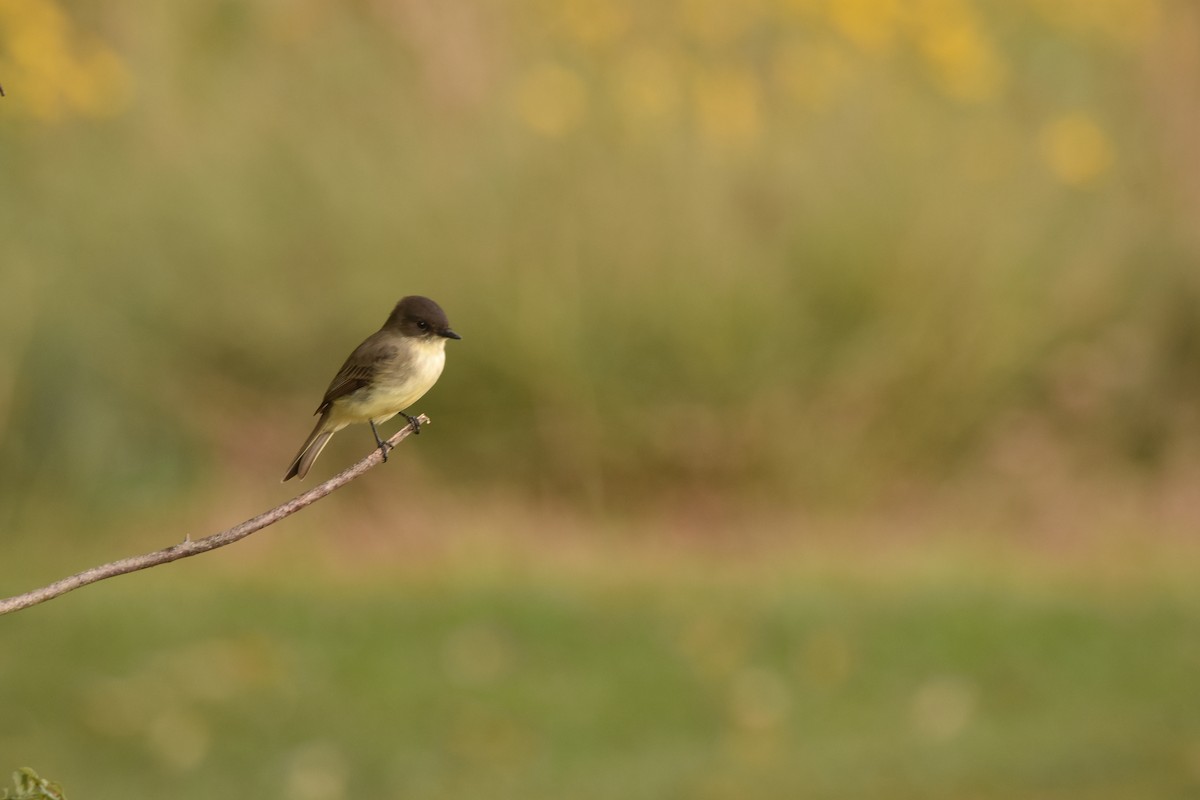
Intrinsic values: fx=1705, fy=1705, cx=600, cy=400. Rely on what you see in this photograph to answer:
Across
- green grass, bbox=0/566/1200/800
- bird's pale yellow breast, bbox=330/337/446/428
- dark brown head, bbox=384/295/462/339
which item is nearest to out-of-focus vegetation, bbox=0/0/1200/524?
green grass, bbox=0/566/1200/800

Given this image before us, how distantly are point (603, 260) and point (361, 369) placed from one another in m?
6.26

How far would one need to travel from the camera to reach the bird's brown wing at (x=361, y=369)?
230 cm

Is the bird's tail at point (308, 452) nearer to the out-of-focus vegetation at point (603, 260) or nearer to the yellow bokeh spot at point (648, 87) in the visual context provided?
the out-of-focus vegetation at point (603, 260)

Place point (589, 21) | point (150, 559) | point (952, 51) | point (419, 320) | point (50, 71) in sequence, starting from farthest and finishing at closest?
1. point (952, 51)
2. point (589, 21)
3. point (50, 71)
4. point (419, 320)
5. point (150, 559)

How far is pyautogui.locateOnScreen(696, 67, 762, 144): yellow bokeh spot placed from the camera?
362 inches

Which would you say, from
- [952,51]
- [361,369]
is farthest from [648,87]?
[361,369]

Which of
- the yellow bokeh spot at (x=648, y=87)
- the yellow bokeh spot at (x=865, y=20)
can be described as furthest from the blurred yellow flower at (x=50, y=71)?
the yellow bokeh spot at (x=865, y=20)

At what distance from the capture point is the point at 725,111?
9.23 meters

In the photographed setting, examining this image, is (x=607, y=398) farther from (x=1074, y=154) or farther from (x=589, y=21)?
(x=1074, y=154)

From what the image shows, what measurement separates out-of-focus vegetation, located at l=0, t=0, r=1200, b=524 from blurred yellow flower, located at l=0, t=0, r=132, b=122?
0.03m

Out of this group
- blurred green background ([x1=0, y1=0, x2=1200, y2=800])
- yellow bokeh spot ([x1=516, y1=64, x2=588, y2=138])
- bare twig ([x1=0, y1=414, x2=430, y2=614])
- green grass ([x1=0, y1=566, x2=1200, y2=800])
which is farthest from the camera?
yellow bokeh spot ([x1=516, y1=64, x2=588, y2=138])

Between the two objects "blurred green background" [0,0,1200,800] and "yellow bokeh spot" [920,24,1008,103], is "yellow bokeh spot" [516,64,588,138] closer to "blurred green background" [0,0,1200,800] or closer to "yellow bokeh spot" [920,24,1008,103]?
"blurred green background" [0,0,1200,800]

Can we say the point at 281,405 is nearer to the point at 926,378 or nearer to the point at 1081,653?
the point at 926,378

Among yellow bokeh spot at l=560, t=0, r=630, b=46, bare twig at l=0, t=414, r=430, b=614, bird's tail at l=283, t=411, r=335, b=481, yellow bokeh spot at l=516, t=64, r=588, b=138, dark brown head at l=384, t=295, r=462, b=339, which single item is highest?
yellow bokeh spot at l=560, t=0, r=630, b=46
